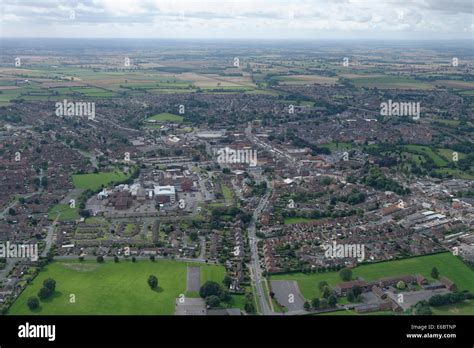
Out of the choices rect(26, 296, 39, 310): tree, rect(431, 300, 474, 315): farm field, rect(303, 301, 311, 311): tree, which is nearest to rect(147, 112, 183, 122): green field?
rect(26, 296, 39, 310): tree

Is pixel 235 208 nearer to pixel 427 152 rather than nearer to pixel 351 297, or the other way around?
pixel 351 297

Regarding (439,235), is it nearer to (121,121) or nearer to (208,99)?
(121,121)

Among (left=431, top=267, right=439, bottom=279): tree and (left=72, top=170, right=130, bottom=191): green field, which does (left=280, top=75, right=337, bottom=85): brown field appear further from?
(left=431, top=267, right=439, bottom=279): tree

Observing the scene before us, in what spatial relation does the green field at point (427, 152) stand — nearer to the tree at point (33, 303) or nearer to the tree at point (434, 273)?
the tree at point (434, 273)

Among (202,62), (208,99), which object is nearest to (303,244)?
(208,99)

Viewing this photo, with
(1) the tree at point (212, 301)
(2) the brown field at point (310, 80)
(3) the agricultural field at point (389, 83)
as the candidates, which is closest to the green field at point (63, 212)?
(1) the tree at point (212, 301)

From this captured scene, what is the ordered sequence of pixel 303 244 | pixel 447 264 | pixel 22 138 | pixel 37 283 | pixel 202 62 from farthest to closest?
pixel 202 62 → pixel 22 138 → pixel 303 244 → pixel 447 264 → pixel 37 283
